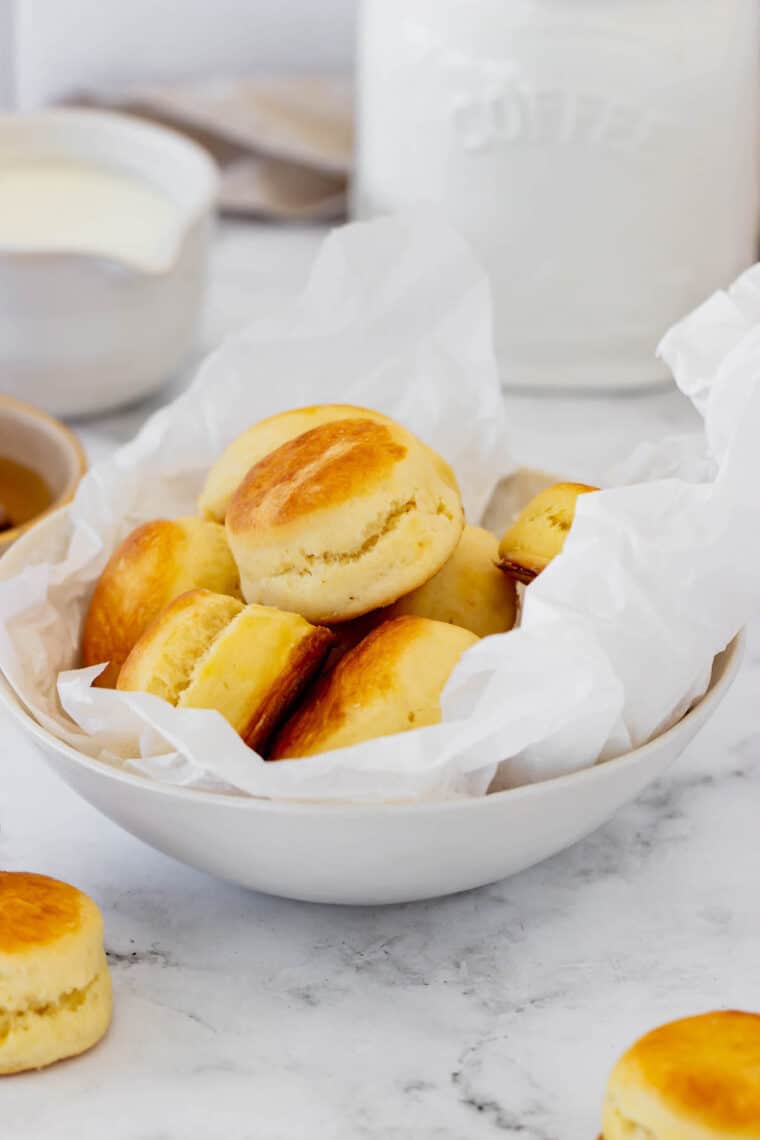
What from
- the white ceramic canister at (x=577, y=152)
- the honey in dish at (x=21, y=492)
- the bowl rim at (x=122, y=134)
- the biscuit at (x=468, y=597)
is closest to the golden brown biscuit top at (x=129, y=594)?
the biscuit at (x=468, y=597)

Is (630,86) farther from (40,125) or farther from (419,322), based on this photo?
(40,125)

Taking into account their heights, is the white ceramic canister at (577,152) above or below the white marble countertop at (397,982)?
above

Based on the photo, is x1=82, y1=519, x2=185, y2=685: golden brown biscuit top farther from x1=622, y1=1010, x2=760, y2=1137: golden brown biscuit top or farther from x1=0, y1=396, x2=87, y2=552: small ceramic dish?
x1=622, y1=1010, x2=760, y2=1137: golden brown biscuit top

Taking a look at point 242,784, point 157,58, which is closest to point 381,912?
point 242,784

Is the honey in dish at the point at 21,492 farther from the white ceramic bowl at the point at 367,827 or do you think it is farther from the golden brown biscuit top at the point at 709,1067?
the golden brown biscuit top at the point at 709,1067

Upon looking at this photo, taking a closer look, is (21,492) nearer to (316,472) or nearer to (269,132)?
(316,472)

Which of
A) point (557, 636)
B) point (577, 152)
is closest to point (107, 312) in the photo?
point (577, 152)

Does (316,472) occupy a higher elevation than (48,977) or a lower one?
higher
